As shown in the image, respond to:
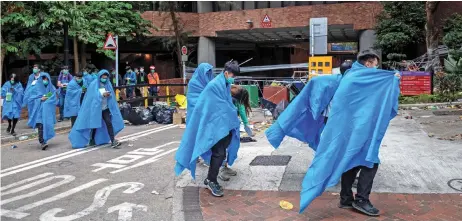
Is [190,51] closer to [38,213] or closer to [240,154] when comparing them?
[240,154]

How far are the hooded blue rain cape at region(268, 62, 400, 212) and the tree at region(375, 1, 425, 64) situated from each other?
17.1 m

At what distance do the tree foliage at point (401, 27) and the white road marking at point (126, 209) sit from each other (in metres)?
17.9

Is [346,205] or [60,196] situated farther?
[60,196]

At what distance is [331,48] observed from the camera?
51281mm

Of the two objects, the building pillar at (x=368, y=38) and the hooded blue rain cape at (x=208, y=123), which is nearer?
the hooded blue rain cape at (x=208, y=123)

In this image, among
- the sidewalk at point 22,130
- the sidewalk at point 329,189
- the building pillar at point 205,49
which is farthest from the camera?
the building pillar at point 205,49

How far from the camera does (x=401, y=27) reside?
2133 centimetres

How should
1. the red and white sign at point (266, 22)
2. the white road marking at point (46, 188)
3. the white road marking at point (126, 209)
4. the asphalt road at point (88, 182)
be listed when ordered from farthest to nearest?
1. the red and white sign at point (266, 22)
2. the white road marking at point (46, 188)
3. the asphalt road at point (88, 182)
4. the white road marking at point (126, 209)

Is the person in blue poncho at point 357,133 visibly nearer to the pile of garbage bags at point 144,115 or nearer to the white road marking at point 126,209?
the white road marking at point 126,209

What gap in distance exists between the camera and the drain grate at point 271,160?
720 centimetres

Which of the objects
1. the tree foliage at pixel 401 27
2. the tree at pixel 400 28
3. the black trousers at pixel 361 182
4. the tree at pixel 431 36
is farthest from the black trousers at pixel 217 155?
the tree foliage at pixel 401 27

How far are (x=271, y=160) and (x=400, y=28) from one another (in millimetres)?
16224

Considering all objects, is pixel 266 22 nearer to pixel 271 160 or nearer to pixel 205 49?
pixel 205 49

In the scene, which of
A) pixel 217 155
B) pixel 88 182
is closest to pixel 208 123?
pixel 217 155
